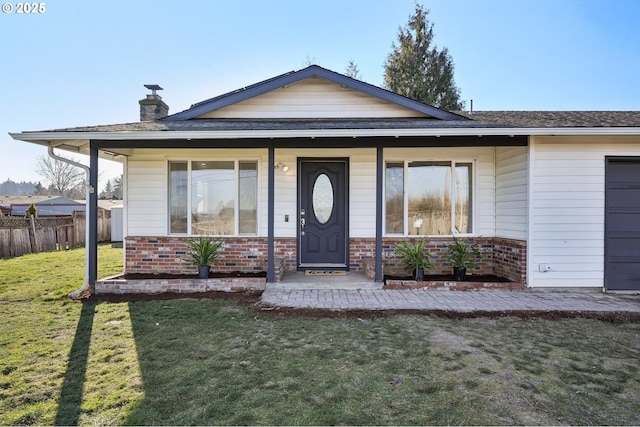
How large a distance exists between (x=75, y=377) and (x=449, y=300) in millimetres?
5136

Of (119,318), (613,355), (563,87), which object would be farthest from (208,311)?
(563,87)

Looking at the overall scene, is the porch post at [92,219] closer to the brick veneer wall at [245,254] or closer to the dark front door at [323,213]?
the brick veneer wall at [245,254]

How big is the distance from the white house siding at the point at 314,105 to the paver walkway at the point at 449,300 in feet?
12.7

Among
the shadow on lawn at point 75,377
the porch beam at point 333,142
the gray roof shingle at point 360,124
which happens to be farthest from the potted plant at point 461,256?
the shadow on lawn at point 75,377

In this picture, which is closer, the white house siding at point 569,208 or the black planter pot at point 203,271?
the white house siding at point 569,208

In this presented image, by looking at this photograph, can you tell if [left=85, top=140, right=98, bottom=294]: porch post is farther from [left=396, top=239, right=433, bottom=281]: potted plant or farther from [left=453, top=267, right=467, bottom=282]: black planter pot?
[left=453, top=267, right=467, bottom=282]: black planter pot

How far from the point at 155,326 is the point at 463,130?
5645 millimetres

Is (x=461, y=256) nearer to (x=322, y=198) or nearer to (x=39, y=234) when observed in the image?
(x=322, y=198)

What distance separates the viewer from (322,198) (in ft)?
26.9

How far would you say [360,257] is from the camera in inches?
319

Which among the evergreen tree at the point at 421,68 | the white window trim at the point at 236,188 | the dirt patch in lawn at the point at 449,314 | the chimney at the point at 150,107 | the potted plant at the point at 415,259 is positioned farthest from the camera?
the evergreen tree at the point at 421,68

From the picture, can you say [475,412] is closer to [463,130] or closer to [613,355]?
[613,355]

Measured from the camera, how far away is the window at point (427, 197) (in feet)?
27.0

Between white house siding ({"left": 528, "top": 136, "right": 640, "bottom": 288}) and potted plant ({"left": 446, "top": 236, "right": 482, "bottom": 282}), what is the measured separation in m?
1.14
